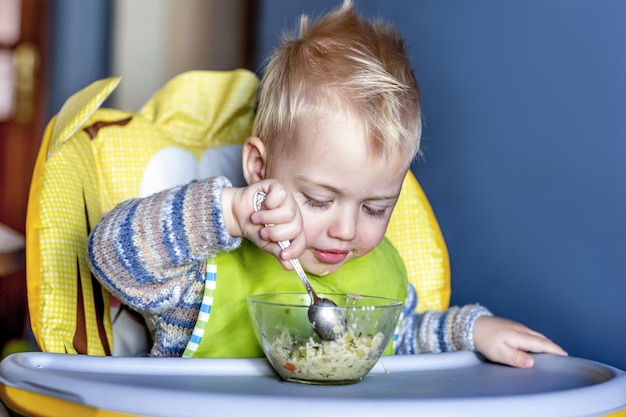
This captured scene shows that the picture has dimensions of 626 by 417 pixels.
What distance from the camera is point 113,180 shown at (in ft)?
3.73

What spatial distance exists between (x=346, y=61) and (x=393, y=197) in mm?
173

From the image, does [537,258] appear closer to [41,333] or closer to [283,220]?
[283,220]

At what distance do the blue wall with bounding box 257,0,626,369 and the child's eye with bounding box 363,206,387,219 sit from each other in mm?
220

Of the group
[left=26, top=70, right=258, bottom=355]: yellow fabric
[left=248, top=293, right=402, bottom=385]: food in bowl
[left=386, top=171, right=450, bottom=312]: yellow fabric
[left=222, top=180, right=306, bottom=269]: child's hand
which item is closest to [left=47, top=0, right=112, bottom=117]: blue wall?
[left=26, top=70, right=258, bottom=355]: yellow fabric

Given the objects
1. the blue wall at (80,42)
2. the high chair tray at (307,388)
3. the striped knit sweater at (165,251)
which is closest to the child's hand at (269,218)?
the striped knit sweater at (165,251)

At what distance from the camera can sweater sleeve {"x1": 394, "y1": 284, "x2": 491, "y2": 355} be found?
103 cm

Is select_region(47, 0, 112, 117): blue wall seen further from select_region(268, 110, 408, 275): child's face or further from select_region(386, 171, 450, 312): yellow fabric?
select_region(268, 110, 408, 275): child's face

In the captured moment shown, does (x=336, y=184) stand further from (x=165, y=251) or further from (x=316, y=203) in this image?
(x=165, y=251)

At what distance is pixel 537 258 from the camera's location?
1057 mm

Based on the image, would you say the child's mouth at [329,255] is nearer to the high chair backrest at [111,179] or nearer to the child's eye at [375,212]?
the child's eye at [375,212]

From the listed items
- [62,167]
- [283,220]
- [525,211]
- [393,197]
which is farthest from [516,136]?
[62,167]

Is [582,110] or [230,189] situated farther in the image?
[582,110]

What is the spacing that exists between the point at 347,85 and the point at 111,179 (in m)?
0.38

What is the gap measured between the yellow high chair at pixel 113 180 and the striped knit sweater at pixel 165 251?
100mm
